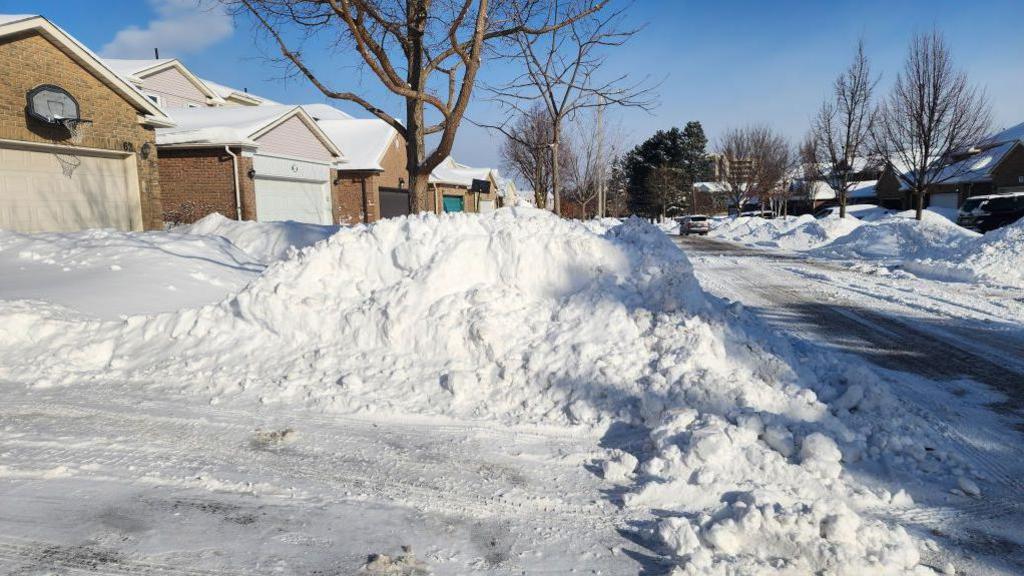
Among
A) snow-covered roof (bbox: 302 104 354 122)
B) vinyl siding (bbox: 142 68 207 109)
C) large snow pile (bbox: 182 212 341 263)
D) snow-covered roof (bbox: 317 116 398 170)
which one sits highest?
snow-covered roof (bbox: 302 104 354 122)

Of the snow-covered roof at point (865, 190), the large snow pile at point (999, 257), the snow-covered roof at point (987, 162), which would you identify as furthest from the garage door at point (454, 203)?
the snow-covered roof at point (865, 190)

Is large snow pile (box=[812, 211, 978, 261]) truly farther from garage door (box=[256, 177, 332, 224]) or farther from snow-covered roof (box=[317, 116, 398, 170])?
garage door (box=[256, 177, 332, 224])

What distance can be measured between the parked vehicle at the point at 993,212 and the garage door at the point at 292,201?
24.4 metres

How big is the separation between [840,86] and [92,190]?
2665cm

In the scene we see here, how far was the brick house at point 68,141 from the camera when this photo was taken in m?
11.4

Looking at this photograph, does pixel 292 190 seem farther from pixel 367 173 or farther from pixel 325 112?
pixel 325 112

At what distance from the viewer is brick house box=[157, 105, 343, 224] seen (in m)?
16.4

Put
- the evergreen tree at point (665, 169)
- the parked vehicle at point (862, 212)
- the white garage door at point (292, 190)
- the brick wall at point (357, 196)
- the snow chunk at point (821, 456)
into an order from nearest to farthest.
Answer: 1. the snow chunk at point (821, 456)
2. the white garage door at point (292, 190)
3. the brick wall at point (357, 196)
4. the parked vehicle at point (862, 212)
5. the evergreen tree at point (665, 169)

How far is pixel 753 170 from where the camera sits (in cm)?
4397

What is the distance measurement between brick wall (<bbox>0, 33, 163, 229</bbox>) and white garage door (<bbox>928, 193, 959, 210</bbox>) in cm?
4672

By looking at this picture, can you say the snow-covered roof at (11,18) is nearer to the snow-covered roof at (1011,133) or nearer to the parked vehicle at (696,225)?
the parked vehicle at (696,225)

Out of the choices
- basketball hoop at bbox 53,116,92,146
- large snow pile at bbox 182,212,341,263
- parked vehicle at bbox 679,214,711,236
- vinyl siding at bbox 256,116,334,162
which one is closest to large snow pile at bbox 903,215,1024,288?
large snow pile at bbox 182,212,341,263

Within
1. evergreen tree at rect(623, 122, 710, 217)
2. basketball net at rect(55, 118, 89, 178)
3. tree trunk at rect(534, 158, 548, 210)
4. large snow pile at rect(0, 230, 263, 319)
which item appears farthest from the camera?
evergreen tree at rect(623, 122, 710, 217)

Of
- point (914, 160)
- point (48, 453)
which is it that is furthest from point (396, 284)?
point (914, 160)
